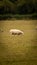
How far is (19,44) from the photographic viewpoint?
2596mm

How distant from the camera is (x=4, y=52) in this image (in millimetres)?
2572

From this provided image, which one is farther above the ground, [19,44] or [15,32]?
[15,32]

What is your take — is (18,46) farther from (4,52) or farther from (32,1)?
(32,1)

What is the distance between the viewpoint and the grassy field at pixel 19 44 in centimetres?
255

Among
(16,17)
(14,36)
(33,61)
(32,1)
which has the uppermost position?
(32,1)

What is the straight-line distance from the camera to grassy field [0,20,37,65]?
2.55 meters

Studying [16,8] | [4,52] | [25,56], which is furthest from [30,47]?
[16,8]

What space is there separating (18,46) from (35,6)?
1.58 ft

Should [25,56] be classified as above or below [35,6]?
below

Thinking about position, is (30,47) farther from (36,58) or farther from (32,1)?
(32,1)

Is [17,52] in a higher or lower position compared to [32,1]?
lower

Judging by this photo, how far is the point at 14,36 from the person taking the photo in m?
2.62

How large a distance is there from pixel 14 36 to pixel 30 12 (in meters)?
0.32

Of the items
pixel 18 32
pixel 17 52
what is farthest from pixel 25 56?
pixel 18 32
